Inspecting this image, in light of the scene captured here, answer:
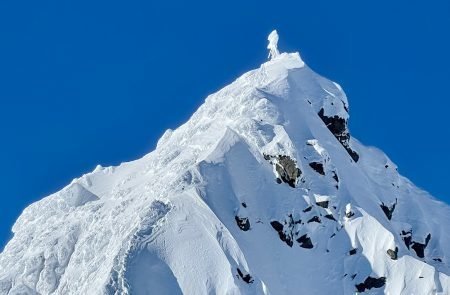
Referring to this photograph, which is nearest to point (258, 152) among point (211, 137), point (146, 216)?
point (211, 137)

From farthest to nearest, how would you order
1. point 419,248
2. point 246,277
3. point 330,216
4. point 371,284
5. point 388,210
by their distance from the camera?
point 388,210
point 419,248
point 330,216
point 371,284
point 246,277

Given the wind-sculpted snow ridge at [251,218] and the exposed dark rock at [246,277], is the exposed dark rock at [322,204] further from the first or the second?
the exposed dark rock at [246,277]

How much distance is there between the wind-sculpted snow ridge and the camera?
11000 cm

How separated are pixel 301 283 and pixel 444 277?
13984 millimetres

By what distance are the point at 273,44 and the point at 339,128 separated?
1946cm

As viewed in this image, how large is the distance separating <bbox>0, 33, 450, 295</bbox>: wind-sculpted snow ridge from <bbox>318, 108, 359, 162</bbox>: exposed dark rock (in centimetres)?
18

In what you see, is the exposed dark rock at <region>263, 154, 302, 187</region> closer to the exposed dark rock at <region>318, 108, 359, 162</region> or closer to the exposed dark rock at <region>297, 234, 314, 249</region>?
the exposed dark rock at <region>297, 234, 314, 249</region>

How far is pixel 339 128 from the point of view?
438ft

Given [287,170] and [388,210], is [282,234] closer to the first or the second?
[287,170]

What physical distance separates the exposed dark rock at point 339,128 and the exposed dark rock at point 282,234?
65.1ft

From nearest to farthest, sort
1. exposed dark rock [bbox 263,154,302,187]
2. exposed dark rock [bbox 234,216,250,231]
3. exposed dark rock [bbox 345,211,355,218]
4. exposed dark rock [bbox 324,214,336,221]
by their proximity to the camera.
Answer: exposed dark rock [bbox 234,216,250,231] → exposed dark rock [bbox 324,214,336,221] → exposed dark rock [bbox 345,211,355,218] → exposed dark rock [bbox 263,154,302,187]

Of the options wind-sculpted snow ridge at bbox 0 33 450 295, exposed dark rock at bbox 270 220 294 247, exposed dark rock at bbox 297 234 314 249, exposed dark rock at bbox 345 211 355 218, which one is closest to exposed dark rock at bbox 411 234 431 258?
wind-sculpted snow ridge at bbox 0 33 450 295

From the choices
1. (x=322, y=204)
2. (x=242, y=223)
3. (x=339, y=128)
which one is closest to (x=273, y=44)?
(x=339, y=128)

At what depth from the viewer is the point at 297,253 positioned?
116 metres
